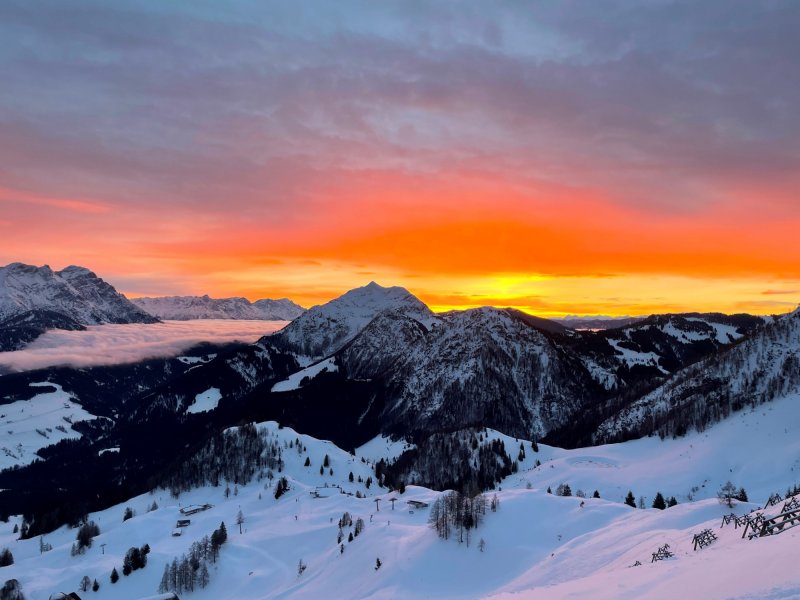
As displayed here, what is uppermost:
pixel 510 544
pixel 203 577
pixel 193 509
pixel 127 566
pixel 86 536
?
pixel 510 544

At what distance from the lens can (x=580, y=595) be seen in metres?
33.0

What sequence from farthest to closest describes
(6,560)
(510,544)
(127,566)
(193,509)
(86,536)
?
1. (193,509)
2. (86,536)
3. (6,560)
4. (127,566)
5. (510,544)

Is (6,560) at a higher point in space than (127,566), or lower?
lower

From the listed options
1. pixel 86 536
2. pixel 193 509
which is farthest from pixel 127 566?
pixel 193 509

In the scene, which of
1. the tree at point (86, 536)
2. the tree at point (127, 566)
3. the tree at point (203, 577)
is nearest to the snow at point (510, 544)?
the tree at point (203, 577)

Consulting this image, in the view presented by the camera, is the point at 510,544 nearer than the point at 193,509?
Yes

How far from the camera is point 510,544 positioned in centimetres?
8381

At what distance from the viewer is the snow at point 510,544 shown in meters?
31.8

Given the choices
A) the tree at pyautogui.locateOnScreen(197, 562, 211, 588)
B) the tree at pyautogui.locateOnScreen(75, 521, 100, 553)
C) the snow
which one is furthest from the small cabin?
the tree at pyautogui.locateOnScreen(197, 562, 211, 588)

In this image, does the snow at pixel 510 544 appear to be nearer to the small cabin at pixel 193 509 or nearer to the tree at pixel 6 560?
the small cabin at pixel 193 509

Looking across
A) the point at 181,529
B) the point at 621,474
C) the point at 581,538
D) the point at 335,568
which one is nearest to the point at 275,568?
the point at 335,568

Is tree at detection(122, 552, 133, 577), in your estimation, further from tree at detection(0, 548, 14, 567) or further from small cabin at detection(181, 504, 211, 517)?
tree at detection(0, 548, 14, 567)

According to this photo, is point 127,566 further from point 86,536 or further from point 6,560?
point 6,560

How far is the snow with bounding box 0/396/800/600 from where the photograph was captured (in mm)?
31797
